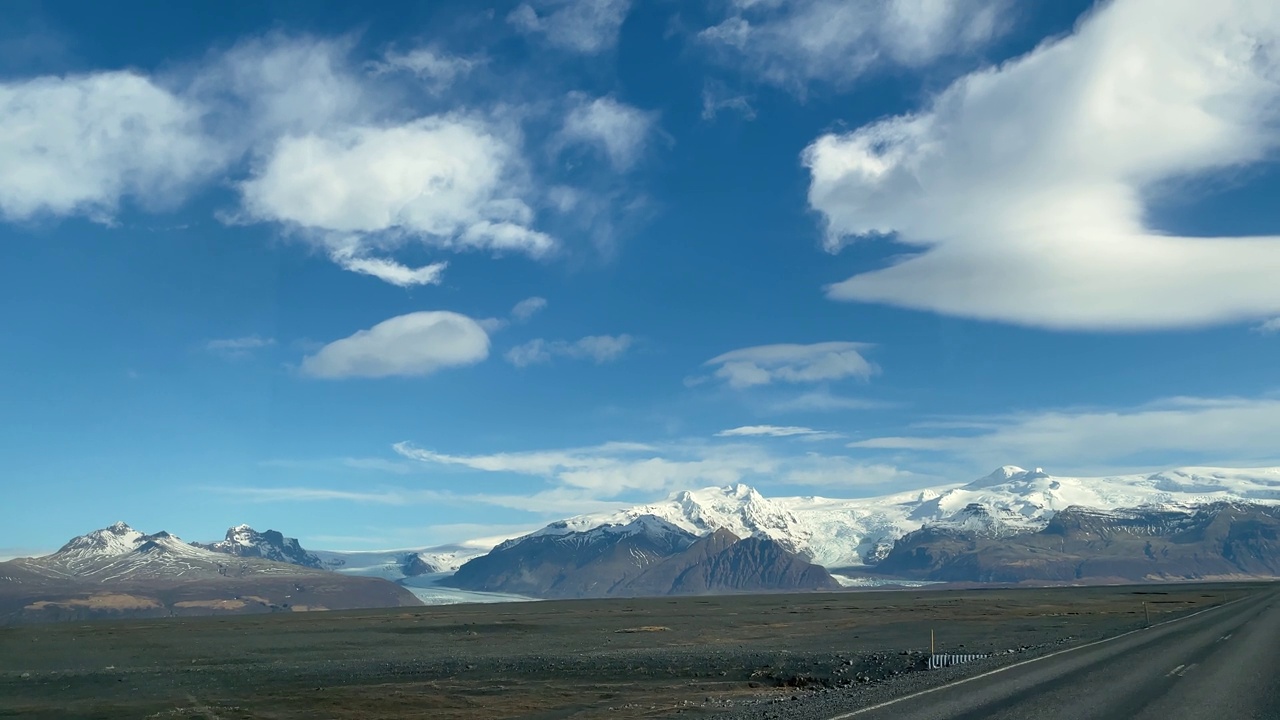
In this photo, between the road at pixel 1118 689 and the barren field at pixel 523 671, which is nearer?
the road at pixel 1118 689

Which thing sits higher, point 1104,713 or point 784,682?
point 1104,713

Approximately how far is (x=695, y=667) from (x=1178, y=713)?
112 feet

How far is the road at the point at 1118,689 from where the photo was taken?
82.7ft

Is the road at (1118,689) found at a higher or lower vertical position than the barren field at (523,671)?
higher

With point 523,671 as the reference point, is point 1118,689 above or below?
above

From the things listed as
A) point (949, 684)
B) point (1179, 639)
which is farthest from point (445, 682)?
point (1179, 639)

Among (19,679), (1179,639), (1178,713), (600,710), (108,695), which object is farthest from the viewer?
(19,679)

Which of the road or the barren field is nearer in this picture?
the road

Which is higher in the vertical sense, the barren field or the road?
the road

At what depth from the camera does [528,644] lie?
86.9m

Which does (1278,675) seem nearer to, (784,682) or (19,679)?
(784,682)

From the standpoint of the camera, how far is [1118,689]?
29.8 m

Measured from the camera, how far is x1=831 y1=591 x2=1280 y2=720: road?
25.2 m

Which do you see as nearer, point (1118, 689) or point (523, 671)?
point (1118, 689)
